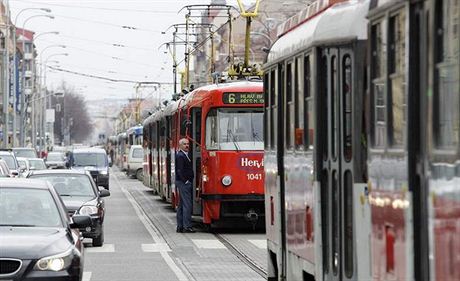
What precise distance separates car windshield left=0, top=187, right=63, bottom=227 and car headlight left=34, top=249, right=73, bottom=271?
102 cm

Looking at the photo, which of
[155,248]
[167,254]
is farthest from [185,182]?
[167,254]

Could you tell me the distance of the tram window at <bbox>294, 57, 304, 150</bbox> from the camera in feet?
39.9

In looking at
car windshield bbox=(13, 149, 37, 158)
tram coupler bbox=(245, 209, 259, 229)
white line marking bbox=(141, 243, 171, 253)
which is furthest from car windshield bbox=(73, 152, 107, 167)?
white line marking bbox=(141, 243, 171, 253)

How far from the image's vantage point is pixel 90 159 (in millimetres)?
56031

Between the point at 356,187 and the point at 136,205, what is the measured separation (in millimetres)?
32336

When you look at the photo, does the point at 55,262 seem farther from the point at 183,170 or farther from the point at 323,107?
the point at 183,170

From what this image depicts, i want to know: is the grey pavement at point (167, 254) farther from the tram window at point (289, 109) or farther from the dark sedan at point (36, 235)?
the tram window at point (289, 109)

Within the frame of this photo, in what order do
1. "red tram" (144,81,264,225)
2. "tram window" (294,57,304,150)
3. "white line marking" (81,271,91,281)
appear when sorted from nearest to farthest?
"tram window" (294,57,304,150) < "white line marking" (81,271,91,281) < "red tram" (144,81,264,225)

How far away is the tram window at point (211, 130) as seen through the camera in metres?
26.6

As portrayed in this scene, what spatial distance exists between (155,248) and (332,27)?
13.5 metres

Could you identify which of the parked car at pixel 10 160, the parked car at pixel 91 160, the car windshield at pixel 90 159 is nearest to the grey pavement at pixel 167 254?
the parked car at pixel 10 160

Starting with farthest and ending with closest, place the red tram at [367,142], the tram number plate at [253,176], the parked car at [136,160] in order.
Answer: the parked car at [136,160]
the tram number plate at [253,176]
the red tram at [367,142]

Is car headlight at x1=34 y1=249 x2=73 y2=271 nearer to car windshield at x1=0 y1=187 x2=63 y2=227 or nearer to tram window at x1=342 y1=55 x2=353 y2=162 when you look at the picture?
car windshield at x1=0 y1=187 x2=63 y2=227

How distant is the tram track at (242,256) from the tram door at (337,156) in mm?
7063
